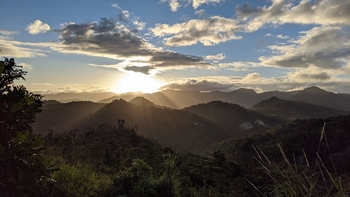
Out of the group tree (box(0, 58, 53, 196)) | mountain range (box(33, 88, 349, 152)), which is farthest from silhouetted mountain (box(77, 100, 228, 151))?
tree (box(0, 58, 53, 196))

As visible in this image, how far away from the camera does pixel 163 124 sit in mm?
82375

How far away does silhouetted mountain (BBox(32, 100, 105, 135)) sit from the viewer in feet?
223

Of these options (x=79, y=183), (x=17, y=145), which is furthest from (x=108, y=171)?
(x=17, y=145)

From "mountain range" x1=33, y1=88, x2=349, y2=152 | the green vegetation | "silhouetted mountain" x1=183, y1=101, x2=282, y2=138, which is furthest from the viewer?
"silhouetted mountain" x1=183, y1=101, x2=282, y2=138

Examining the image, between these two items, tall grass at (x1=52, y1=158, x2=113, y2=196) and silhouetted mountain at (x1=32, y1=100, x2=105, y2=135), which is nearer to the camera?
tall grass at (x1=52, y1=158, x2=113, y2=196)

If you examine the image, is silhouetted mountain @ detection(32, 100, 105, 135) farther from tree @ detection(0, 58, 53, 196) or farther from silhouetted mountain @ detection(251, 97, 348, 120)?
silhouetted mountain @ detection(251, 97, 348, 120)

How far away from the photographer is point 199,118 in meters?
95.1

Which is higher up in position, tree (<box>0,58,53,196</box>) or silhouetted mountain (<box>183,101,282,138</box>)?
tree (<box>0,58,53,196</box>)

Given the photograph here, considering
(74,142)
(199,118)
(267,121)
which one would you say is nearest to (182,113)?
(199,118)

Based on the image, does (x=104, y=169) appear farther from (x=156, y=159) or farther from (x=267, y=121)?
(x=267, y=121)

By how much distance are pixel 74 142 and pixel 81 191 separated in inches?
268

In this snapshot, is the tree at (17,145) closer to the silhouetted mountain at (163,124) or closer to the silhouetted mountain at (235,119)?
the silhouetted mountain at (163,124)

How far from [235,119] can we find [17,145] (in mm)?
105131

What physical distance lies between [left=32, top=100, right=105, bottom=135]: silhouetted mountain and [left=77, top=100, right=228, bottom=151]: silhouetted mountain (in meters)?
5.05
